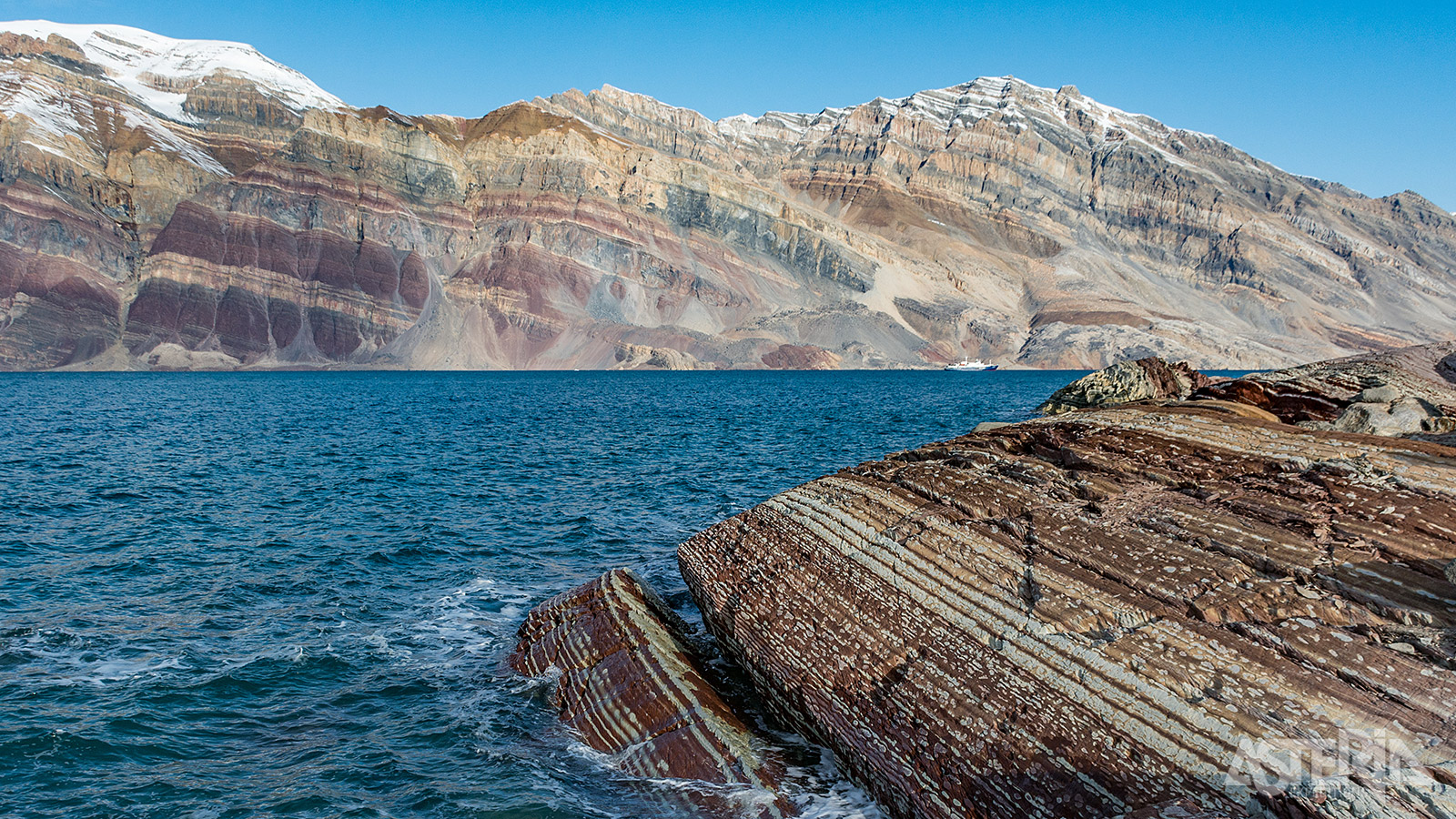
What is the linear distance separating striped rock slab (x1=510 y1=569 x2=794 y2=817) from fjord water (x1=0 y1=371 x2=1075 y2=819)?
347mm

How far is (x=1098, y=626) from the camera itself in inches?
286

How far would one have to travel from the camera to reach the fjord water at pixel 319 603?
9.46 meters

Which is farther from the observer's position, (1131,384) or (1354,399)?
(1131,384)

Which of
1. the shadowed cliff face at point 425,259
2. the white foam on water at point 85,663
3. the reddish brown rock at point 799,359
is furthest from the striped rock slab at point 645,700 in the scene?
the reddish brown rock at point 799,359

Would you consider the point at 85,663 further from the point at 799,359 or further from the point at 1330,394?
the point at 799,359

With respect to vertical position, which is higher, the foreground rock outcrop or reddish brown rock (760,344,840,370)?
reddish brown rock (760,344,840,370)

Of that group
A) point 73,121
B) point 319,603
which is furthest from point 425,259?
point 319,603

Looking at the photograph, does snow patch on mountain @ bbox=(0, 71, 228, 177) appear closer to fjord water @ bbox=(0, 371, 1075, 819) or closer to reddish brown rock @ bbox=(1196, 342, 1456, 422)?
fjord water @ bbox=(0, 371, 1075, 819)

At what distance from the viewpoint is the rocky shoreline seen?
5.98m

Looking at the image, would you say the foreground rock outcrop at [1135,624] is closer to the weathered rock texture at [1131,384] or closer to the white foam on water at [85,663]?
the white foam on water at [85,663]

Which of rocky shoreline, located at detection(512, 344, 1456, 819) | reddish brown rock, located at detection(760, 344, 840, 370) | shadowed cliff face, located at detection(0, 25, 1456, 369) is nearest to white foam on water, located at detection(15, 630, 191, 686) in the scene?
rocky shoreline, located at detection(512, 344, 1456, 819)

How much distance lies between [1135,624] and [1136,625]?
0.01m

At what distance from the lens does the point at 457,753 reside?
33.6 ft

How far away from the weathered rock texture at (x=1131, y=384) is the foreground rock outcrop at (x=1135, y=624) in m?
20.8
